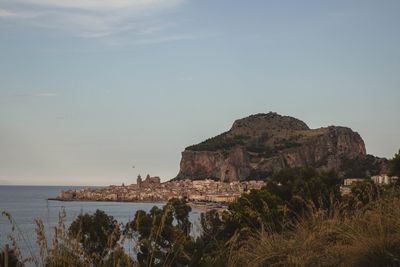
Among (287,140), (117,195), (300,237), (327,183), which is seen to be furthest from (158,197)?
(300,237)

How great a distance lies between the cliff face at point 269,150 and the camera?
17738 cm

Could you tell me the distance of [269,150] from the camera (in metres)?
181

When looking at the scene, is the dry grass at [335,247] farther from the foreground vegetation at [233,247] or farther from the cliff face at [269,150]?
the cliff face at [269,150]

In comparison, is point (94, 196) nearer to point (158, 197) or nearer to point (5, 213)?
point (158, 197)

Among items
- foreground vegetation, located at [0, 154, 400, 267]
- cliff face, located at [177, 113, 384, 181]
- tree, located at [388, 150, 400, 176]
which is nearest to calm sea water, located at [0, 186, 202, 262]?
foreground vegetation, located at [0, 154, 400, 267]

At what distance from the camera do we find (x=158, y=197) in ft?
502

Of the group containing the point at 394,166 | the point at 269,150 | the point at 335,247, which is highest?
the point at 269,150

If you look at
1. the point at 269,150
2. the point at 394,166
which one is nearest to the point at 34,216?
the point at 394,166

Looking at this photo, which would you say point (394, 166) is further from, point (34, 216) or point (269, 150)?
point (269, 150)

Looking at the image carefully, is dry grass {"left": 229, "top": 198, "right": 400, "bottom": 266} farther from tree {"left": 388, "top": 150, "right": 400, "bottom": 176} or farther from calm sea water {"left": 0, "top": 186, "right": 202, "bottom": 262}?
tree {"left": 388, "top": 150, "right": 400, "bottom": 176}

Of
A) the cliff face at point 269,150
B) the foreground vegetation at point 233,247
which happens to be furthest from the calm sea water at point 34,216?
the cliff face at point 269,150

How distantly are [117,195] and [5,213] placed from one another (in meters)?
167

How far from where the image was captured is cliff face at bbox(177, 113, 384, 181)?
177375 mm

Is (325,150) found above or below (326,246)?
above
